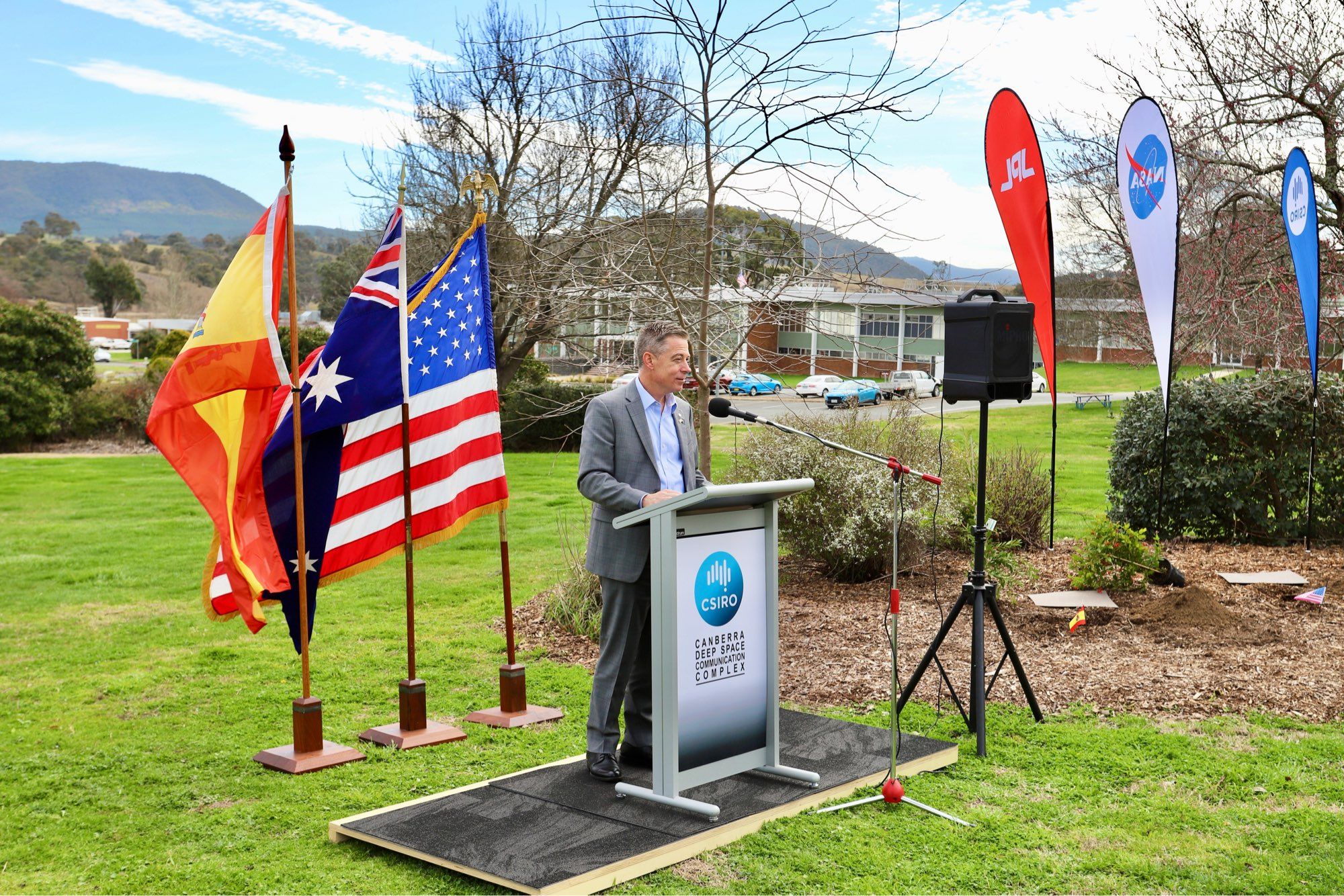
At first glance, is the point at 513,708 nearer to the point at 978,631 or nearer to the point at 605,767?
the point at 605,767

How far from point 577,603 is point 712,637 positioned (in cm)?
429

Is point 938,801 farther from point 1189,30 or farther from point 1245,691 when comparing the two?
point 1189,30

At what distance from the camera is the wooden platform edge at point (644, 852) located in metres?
4.21

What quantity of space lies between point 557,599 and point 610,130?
9638 millimetres

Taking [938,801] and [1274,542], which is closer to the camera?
[938,801]

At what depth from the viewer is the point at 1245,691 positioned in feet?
23.2

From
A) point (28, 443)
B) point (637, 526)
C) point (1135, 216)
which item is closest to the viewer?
point (637, 526)

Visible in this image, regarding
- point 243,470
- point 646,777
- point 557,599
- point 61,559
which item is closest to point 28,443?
point 61,559

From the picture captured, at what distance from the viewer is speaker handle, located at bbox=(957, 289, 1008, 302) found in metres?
6.05

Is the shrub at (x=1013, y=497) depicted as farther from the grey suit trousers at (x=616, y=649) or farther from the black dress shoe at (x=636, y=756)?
the grey suit trousers at (x=616, y=649)

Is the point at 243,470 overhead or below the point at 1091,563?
overhead

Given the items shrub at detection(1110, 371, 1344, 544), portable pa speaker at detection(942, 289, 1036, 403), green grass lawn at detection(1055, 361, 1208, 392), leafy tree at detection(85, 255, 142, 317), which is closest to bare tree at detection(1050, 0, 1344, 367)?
shrub at detection(1110, 371, 1344, 544)

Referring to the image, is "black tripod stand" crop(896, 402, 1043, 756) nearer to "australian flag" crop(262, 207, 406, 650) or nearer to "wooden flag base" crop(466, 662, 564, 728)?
"wooden flag base" crop(466, 662, 564, 728)

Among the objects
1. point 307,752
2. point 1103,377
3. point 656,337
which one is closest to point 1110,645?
point 656,337
